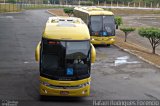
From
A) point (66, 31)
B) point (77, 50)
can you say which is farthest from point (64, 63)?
point (66, 31)

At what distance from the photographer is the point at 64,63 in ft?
55.8

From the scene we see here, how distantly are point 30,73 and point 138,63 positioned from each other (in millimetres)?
7075

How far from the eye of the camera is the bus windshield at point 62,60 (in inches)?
666

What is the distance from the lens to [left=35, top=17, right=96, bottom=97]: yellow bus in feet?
55.3

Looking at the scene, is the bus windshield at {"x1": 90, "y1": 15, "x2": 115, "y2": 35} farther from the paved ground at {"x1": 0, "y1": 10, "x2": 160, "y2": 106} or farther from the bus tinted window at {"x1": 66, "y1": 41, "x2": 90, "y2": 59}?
the bus tinted window at {"x1": 66, "y1": 41, "x2": 90, "y2": 59}

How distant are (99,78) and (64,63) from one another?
5.23 m

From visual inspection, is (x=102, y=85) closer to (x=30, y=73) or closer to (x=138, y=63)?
(x=30, y=73)

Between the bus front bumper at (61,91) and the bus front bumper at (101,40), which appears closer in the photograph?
the bus front bumper at (61,91)

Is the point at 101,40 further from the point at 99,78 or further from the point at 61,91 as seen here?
the point at 61,91

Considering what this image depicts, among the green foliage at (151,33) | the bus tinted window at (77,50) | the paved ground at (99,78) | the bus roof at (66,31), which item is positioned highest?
the bus roof at (66,31)

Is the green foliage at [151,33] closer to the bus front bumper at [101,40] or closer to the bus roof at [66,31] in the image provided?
the bus front bumper at [101,40]

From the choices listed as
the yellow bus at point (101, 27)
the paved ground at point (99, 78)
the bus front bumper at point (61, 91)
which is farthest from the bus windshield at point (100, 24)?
the bus front bumper at point (61, 91)

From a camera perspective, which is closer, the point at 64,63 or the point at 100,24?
the point at 64,63

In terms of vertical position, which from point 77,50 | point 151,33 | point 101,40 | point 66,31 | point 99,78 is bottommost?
point 99,78
